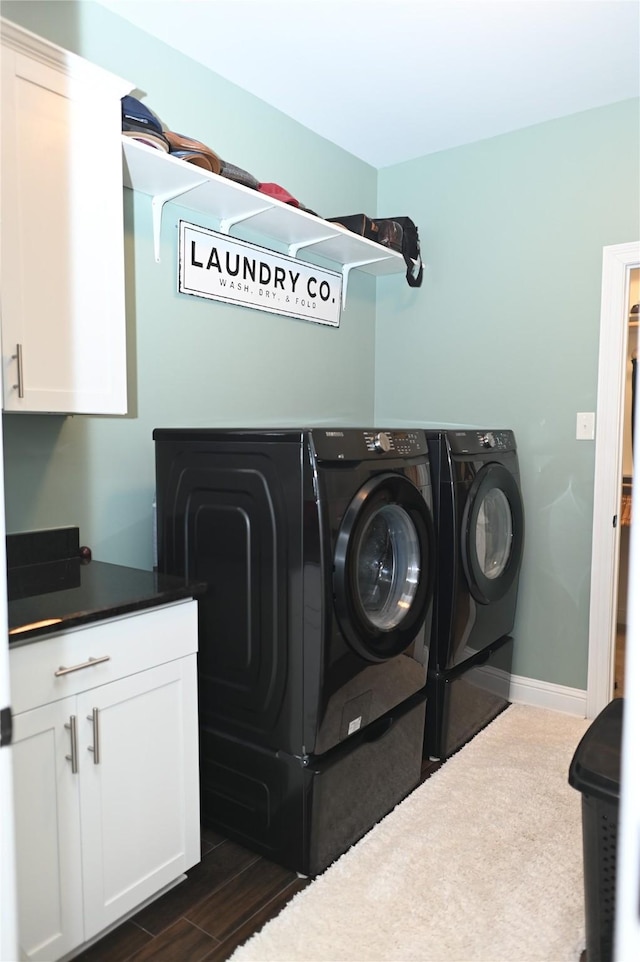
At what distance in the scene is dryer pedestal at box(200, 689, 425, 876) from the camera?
1.87 meters

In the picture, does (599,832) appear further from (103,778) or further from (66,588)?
(66,588)

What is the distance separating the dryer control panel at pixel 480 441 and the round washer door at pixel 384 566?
384mm

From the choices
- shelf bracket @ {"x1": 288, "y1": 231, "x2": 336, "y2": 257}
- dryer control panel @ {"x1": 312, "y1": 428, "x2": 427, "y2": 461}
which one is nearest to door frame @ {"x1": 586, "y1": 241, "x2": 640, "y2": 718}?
dryer control panel @ {"x1": 312, "y1": 428, "x2": 427, "y2": 461}

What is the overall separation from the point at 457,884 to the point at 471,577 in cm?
104

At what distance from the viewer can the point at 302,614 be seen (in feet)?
5.95

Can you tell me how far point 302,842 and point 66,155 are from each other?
1.95 metres

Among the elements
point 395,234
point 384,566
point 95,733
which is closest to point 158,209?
point 395,234

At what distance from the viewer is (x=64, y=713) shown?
1.47m

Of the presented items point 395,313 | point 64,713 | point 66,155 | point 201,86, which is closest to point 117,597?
point 64,713

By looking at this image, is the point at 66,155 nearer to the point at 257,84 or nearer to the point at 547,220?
the point at 257,84

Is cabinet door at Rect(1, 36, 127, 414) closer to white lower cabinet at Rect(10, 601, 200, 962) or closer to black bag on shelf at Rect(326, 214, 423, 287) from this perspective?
white lower cabinet at Rect(10, 601, 200, 962)

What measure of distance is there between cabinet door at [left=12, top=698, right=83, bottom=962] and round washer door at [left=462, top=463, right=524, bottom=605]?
155 cm

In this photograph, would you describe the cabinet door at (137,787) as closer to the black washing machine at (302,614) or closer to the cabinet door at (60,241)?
the black washing machine at (302,614)

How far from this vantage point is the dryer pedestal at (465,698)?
8.29ft
